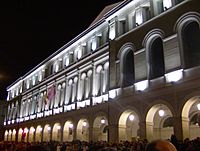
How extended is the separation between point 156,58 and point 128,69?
3218 mm

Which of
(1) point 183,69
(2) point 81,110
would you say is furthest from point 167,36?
(2) point 81,110

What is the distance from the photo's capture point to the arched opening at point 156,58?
1841 cm

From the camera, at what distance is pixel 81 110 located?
2598 centimetres

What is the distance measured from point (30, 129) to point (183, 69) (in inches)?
1101

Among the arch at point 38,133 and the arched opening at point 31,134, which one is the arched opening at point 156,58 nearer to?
the arch at point 38,133

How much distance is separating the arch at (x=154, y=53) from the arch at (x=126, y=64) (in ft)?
6.28

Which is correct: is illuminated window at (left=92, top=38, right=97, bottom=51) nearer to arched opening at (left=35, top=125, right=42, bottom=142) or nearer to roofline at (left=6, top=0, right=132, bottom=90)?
roofline at (left=6, top=0, right=132, bottom=90)

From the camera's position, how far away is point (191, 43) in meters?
16.4

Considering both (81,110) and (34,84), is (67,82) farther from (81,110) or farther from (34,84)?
(34,84)

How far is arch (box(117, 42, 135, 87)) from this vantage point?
2104cm

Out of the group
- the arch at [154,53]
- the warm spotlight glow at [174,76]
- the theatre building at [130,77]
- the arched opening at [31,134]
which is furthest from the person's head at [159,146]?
the arched opening at [31,134]

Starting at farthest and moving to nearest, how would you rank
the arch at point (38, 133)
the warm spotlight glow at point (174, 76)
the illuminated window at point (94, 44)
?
the arch at point (38, 133)
the illuminated window at point (94, 44)
the warm spotlight glow at point (174, 76)

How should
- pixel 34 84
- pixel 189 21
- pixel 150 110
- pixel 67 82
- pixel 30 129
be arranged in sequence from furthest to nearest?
pixel 34 84
pixel 30 129
pixel 67 82
pixel 150 110
pixel 189 21

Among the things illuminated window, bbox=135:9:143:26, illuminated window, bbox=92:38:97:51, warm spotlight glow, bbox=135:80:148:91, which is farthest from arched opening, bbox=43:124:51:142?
illuminated window, bbox=135:9:143:26
